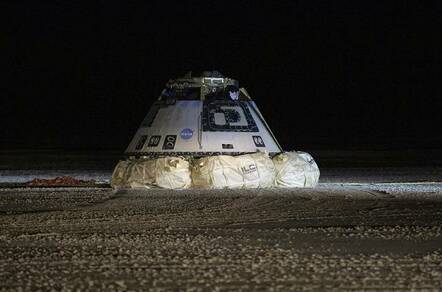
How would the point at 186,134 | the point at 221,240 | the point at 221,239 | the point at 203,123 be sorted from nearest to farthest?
the point at 221,240 < the point at 221,239 < the point at 186,134 < the point at 203,123

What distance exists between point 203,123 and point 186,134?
1.65 ft

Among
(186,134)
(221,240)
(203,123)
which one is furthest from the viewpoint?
(203,123)

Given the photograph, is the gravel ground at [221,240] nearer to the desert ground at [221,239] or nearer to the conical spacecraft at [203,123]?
the desert ground at [221,239]

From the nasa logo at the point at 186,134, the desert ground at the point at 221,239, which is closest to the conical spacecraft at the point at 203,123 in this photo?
the nasa logo at the point at 186,134

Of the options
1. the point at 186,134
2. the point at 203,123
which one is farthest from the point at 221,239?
the point at 203,123

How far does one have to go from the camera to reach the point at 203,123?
24.4 m

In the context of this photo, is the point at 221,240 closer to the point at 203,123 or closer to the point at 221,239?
the point at 221,239

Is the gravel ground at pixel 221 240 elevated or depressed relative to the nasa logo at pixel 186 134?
depressed

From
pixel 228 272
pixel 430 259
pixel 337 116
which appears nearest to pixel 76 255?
pixel 228 272

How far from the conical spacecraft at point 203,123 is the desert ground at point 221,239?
162cm

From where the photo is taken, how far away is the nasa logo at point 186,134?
79.4 feet

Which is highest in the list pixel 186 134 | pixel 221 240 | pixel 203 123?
pixel 203 123

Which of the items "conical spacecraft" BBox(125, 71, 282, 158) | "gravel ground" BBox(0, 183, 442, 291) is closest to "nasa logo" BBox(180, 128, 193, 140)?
"conical spacecraft" BBox(125, 71, 282, 158)

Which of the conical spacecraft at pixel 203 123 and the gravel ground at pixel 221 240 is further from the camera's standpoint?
the conical spacecraft at pixel 203 123
